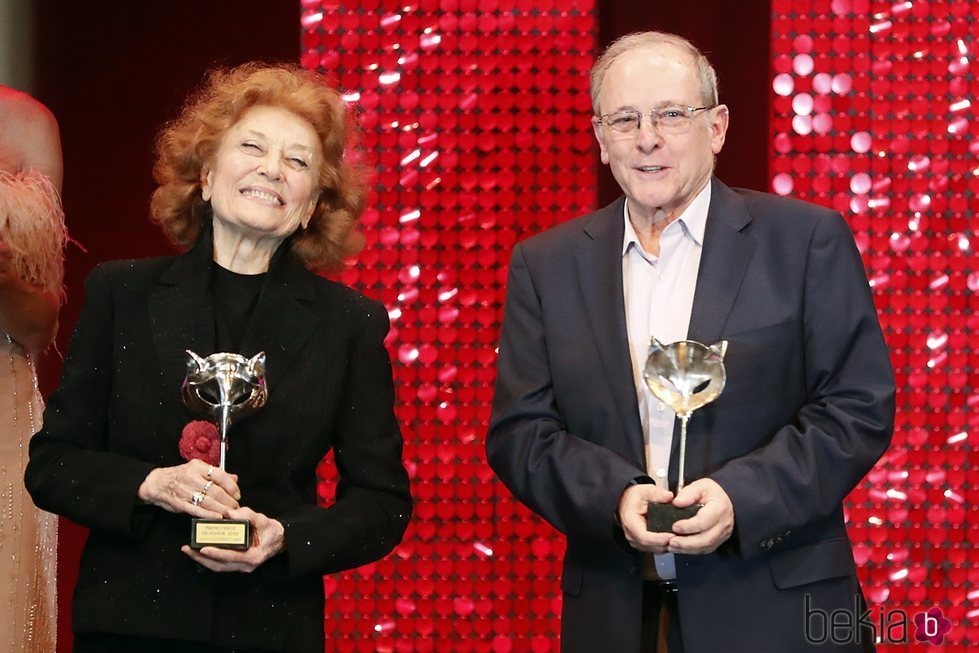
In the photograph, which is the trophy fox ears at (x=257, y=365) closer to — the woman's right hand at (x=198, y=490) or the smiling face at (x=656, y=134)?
the woman's right hand at (x=198, y=490)

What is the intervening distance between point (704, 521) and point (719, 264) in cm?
52

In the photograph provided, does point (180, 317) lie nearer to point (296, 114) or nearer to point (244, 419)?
point (244, 419)

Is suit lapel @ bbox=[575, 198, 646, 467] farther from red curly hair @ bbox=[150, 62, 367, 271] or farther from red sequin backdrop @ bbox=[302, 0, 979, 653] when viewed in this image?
red sequin backdrop @ bbox=[302, 0, 979, 653]

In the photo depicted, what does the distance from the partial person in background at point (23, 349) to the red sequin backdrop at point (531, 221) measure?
87 centimetres

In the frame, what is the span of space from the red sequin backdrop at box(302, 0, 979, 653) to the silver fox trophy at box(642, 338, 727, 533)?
57.0 inches

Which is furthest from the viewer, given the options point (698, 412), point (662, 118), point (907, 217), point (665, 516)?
point (907, 217)

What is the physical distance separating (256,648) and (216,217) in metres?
0.83

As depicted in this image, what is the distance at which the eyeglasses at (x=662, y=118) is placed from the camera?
2.50m

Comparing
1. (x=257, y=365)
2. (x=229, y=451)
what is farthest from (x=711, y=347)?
(x=229, y=451)

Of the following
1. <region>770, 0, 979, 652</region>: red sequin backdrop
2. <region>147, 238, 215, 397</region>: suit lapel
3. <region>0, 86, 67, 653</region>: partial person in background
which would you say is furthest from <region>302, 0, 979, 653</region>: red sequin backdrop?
<region>147, 238, 215, 397</region>: suit lapel

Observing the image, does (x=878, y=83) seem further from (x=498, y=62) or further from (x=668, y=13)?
(x=498, y=62)

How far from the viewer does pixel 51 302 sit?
3051 mm

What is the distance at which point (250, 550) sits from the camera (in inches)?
89.3

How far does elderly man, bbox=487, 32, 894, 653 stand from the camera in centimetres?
229
